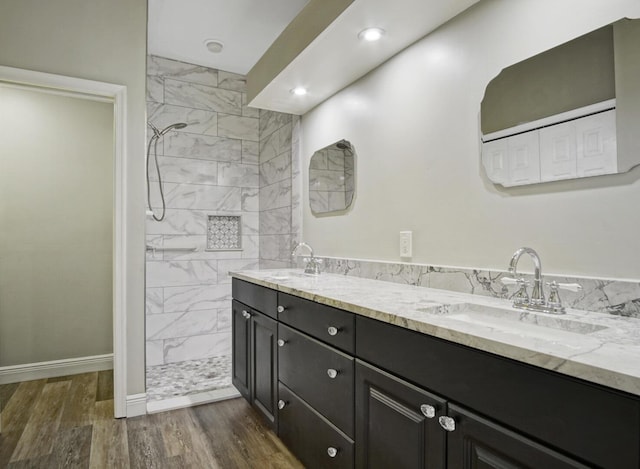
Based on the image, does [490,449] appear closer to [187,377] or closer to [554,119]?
[554,119]

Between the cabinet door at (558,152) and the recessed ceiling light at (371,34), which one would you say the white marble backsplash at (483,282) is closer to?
the cabinet door at (558,152)

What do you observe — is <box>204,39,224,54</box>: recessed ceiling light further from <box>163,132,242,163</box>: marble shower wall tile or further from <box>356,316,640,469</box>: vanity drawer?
<box>356,316,640,469</box>: vanity drawer

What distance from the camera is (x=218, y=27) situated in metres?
3.09

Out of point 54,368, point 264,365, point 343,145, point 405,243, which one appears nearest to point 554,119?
point 405,243

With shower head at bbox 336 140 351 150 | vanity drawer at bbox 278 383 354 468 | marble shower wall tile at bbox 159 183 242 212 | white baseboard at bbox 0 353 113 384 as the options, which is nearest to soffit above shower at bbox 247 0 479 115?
shower head at bbox 336 140 351 150

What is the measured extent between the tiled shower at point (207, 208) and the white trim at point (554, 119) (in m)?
1.93

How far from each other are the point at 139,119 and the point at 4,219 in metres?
1.46

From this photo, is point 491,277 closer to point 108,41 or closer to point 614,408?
point 614,408

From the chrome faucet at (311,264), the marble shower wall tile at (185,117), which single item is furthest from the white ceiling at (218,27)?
the chrome faucet at (311,264)

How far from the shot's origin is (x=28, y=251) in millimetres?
3146

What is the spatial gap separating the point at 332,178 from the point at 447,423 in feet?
6.47

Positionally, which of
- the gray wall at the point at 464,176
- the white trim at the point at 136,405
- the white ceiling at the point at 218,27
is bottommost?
the white trim at the point at 136,405

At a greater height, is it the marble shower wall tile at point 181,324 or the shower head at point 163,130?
the shower head at point 163,130

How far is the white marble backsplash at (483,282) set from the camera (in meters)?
1.21
